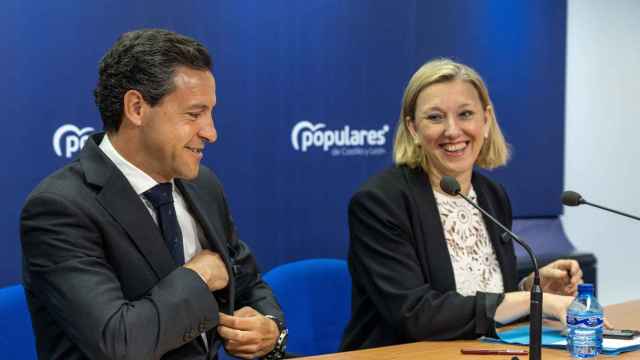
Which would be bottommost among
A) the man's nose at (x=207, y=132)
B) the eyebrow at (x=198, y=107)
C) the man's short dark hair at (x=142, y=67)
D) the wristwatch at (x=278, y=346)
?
the wristwatch at (x=278, y=346)

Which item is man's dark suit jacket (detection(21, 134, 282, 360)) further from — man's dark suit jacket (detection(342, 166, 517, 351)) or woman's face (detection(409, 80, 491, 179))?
woman's face (detection(409, 80, 491, 179))

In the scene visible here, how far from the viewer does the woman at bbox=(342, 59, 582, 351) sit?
10.4ft

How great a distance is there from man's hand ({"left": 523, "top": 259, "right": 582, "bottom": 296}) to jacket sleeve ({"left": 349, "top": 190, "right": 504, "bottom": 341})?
321 mm

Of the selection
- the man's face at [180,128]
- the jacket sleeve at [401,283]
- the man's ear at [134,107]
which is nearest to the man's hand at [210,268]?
the man's face at [180,128]

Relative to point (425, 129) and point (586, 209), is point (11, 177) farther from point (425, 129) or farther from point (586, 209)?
point (586, 209)

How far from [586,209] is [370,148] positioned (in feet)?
6.35

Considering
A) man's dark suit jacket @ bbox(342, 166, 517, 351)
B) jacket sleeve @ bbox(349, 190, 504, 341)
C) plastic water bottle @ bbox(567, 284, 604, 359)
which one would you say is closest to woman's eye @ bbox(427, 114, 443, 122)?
man's dark suit jacket @ bbox(342, 166, 517, 351)

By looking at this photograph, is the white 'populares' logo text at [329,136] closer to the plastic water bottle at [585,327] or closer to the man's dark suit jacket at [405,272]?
the man's dark suit jacket at [405,272]

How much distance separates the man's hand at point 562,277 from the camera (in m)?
3.41

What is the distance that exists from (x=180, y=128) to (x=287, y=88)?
1965 millimetres

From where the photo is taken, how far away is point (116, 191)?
2.59 meters

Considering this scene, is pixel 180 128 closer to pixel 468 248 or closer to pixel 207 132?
pixel 207 132

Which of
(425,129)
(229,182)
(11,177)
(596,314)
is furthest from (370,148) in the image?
(596,314)

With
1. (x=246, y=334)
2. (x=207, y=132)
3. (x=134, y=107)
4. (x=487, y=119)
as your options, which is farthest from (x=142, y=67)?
(x=487, y=119)
